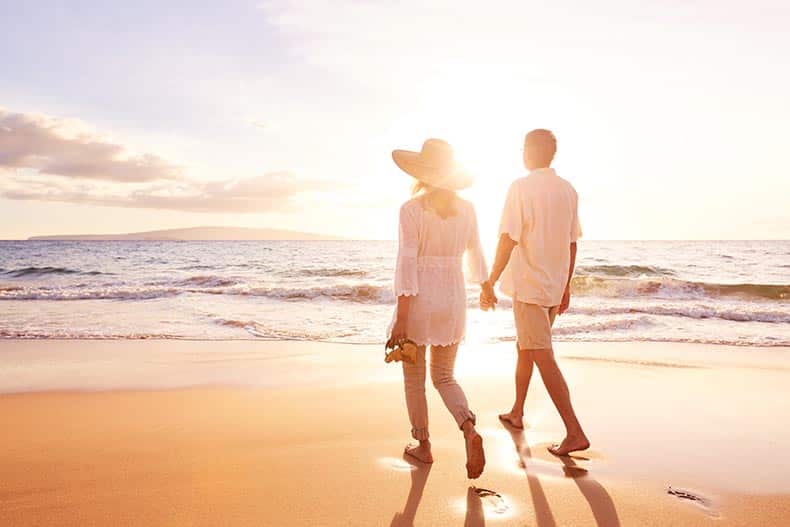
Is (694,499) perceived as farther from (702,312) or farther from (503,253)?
(702,312)

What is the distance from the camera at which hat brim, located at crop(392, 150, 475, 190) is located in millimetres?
3172

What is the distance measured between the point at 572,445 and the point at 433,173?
6.79ft

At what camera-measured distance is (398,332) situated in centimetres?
315

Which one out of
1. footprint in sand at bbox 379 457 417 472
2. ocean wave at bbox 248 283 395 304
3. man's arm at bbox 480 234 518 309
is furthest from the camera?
ocean wave at bbox 248 283 395 304

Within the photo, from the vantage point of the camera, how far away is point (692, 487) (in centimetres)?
319

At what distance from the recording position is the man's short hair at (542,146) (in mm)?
3754

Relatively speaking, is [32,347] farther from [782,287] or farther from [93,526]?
[782,287]

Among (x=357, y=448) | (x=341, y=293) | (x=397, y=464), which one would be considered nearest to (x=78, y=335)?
(x=357, y=448)

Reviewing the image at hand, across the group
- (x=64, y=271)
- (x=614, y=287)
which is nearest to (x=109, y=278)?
(x=64, y=271)

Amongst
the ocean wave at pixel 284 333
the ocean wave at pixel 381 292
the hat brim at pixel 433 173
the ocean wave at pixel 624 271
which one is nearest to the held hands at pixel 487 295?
the hat brim at pixel 433 173

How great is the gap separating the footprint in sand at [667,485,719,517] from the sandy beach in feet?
0.04

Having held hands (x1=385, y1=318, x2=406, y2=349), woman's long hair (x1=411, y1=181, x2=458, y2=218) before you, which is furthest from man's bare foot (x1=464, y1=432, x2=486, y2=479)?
woman's long hair (x1=411, y1=181, x2=458, y2=218)

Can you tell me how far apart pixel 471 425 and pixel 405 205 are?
135cm

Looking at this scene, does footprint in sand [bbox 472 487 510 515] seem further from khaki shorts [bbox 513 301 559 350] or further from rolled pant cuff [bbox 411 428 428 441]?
khaki shorts [bbox 513 301 559 350]
